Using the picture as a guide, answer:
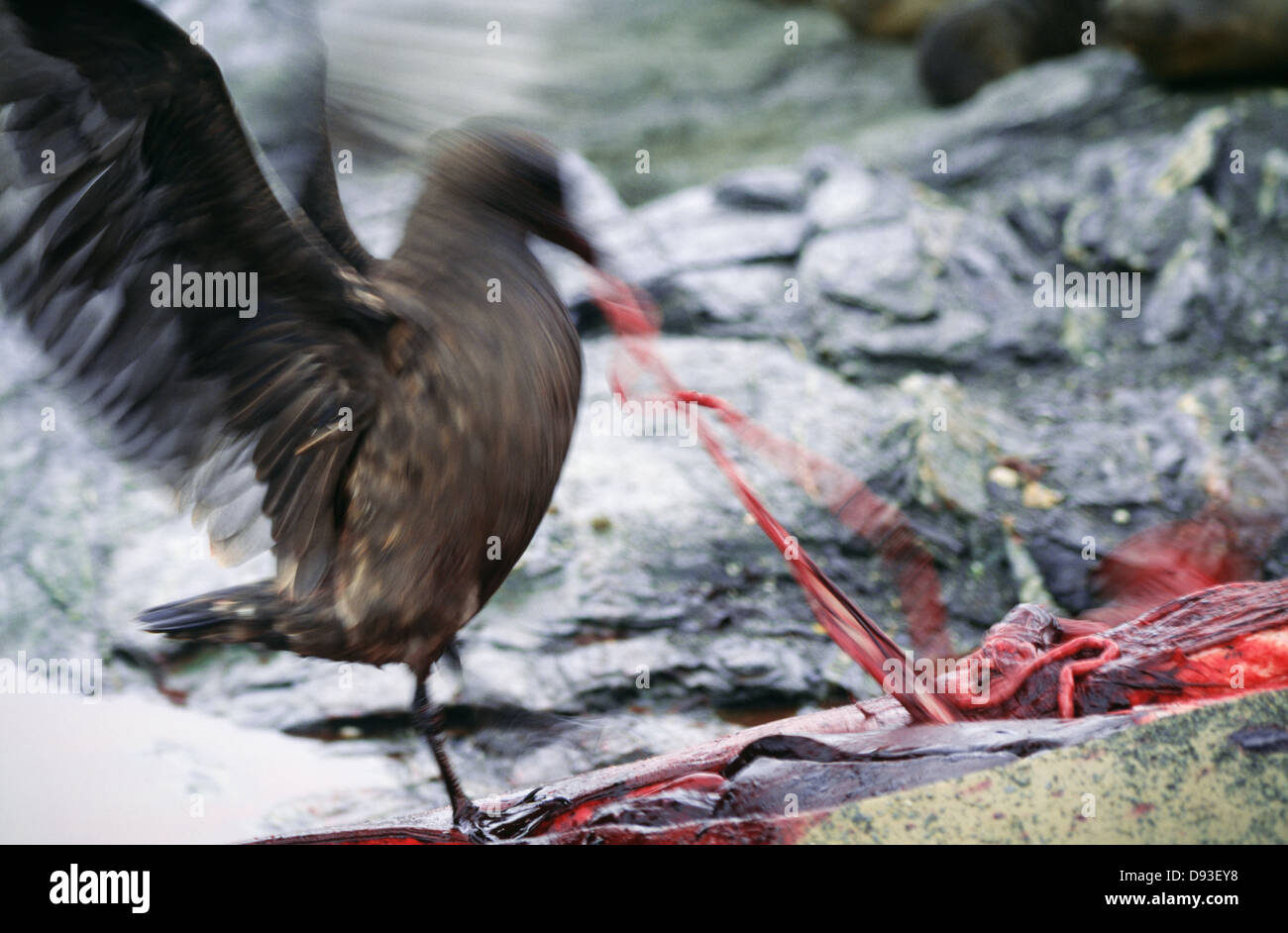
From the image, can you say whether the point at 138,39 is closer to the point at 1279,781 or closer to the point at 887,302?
the point at 1279,781

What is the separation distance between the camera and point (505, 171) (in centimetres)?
243

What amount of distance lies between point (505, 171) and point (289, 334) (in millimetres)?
569

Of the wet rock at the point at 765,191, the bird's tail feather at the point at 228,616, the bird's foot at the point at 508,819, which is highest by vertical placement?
the wet rock at the point at 765,191

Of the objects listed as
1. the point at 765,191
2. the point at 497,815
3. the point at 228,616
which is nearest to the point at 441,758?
the point at 497,815

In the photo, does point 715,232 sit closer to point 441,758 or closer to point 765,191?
point 765,191

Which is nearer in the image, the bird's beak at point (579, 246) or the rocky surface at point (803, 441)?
the bird's beak at point (579, 246)

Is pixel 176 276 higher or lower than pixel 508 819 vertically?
higher

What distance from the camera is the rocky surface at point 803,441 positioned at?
3.20 m

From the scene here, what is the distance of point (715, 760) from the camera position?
7.01 ft

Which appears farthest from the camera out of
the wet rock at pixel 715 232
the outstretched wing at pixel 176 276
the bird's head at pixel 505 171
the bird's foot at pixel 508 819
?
the wet rock at pixel 715 232

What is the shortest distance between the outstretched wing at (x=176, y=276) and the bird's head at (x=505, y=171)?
1.17 feet

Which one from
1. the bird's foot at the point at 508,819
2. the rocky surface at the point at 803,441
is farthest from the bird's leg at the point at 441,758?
the rocky surface at the point at 803,441

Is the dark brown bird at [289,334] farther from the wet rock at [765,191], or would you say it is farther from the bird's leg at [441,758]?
the wet rock at [765,191]

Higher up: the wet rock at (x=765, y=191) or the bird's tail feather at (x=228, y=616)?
the wet rock at (x=765, y=191)
